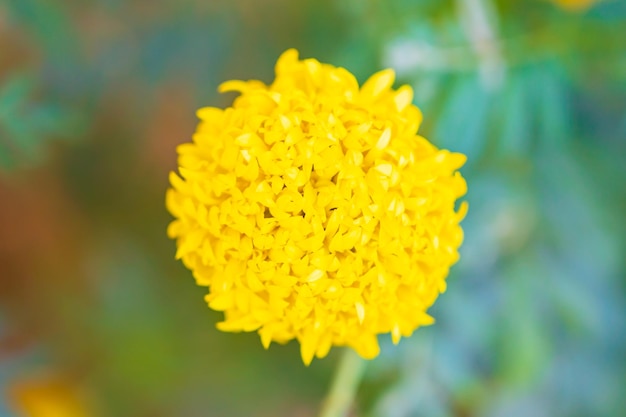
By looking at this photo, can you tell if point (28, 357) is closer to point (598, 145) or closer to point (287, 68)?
point (287, 68)

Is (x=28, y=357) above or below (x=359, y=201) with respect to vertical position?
below

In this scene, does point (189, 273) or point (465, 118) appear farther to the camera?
point (189, 273)

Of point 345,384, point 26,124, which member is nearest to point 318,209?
point 345,384

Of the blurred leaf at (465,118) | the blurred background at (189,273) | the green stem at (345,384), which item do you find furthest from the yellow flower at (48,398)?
the blurred leaf at (465,118)

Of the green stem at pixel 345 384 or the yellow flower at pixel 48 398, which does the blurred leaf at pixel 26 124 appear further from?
the green stem at pixel 345 384

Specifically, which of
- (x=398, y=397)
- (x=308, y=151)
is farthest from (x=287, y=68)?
(x=398, y=397)

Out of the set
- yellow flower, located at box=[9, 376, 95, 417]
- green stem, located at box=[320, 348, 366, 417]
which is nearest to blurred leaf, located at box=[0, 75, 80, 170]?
yellow flower, located at box=[9, 376, 95, 417]

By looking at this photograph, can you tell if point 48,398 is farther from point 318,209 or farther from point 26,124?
point 318,209
